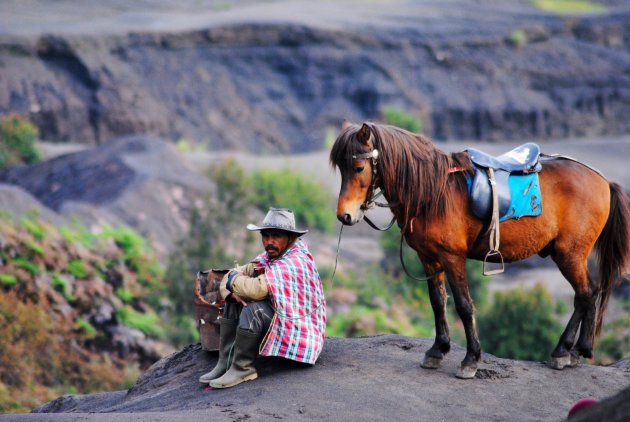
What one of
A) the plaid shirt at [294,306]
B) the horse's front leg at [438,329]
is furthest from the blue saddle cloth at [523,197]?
the plaid shirt at [294,306]

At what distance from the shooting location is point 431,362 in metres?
7.18

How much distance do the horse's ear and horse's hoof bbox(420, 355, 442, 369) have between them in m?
1.87

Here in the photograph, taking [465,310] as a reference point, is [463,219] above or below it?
above

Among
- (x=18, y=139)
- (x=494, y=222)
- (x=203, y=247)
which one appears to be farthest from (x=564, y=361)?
(x=18, y=139)

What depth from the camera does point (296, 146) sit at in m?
33.8

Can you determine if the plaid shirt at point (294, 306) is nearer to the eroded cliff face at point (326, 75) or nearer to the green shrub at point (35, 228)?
the green shrub at point (35, 228)

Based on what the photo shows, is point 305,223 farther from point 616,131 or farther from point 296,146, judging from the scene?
point 616,131

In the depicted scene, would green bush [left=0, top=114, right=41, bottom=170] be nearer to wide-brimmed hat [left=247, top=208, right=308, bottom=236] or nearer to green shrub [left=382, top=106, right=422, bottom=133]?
green shrub [left=382, top=106, right=422, bottom=133]

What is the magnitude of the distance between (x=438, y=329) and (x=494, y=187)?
1.23 meters

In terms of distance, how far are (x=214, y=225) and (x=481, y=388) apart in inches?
449

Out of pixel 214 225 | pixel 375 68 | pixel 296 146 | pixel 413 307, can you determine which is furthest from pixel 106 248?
pixel 375 68

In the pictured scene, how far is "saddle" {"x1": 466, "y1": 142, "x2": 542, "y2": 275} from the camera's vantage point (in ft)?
22.7

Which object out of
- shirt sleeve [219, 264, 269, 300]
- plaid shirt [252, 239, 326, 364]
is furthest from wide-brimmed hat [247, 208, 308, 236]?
shirt sleeve [219, 264, 269, 300]

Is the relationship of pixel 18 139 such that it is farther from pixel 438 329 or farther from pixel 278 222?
pixel 438 329
